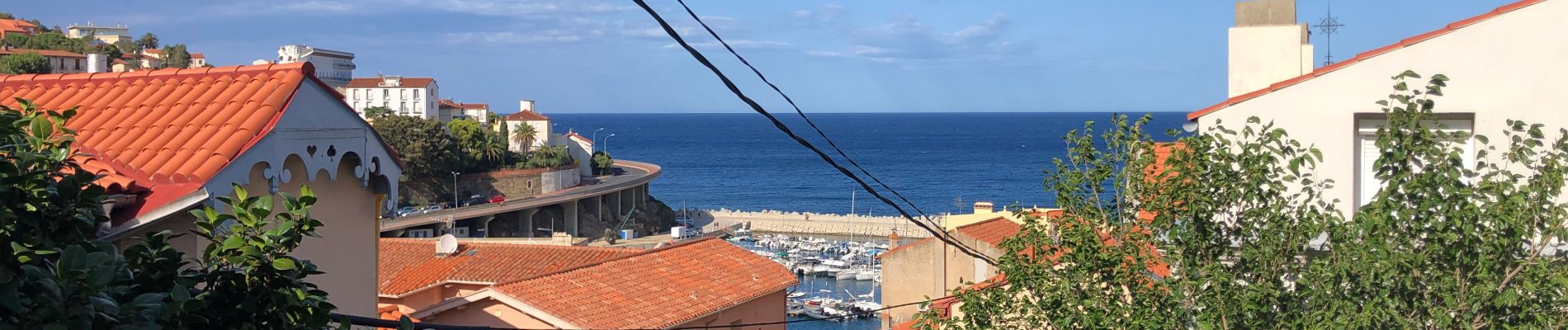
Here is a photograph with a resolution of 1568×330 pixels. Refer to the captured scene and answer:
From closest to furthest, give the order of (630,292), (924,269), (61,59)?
1. (630,292)
2. (924,269)
3. (61,59)

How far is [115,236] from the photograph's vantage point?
5.55 m

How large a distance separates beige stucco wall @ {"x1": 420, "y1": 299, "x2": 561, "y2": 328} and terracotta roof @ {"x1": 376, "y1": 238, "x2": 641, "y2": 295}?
7.24 feet

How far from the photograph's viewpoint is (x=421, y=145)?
9231 cm

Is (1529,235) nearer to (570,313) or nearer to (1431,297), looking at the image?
(1431,297)

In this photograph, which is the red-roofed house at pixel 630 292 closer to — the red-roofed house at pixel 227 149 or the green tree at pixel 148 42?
the red-roofed house at pixel 227 149

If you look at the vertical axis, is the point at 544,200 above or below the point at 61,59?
below

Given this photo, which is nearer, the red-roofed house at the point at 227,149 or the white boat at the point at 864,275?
the red-roofed house at the point at 227,149

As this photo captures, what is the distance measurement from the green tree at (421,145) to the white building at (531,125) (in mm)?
15073

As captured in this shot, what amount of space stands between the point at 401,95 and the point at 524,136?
579 inches

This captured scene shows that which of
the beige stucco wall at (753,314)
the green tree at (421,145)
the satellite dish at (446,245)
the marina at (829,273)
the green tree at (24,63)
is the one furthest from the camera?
the green tree at (421,145)

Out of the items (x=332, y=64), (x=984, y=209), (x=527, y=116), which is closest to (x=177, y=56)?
(x=332, y=64)

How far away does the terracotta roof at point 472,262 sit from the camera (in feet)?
63.3

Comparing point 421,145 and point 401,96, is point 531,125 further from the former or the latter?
point 421,145

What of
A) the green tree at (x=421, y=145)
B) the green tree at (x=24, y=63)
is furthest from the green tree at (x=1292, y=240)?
the green tree at (x=24, y=63)
